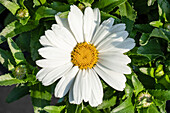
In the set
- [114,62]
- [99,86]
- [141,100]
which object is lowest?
[141,100]

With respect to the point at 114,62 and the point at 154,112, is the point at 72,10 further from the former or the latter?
the point at 154,112

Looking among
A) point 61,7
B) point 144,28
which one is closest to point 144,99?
point 144,28

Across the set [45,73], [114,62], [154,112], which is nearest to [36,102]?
[45,73]

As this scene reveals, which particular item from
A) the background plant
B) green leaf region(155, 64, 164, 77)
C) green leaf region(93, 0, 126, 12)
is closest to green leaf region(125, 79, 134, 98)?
the background plant

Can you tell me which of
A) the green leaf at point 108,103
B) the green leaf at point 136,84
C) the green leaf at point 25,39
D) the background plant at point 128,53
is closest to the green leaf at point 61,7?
the background plant at point 128,53

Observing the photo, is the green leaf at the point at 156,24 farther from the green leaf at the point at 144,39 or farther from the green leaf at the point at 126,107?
the green leaf at the point at 126,107

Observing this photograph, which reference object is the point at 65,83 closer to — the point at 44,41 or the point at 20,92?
the point at 44,41

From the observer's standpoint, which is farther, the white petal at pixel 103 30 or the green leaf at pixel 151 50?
the green leaf at pixel 151 50
